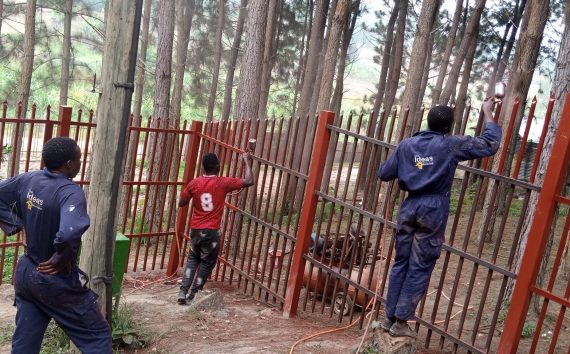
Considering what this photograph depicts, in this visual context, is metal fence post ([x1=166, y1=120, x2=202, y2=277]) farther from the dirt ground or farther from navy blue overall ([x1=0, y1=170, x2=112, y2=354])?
navy blue overall ([x1=0, y1=170, x2=112, y2=354])

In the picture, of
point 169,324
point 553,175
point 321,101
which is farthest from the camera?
point 321,101

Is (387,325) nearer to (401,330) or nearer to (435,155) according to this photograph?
(401,330)

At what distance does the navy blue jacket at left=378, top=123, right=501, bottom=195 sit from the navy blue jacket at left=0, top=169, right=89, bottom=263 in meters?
2.60

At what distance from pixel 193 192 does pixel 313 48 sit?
468 inches

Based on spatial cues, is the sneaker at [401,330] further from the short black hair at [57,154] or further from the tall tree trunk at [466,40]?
the tall tree trunk at [466,40]

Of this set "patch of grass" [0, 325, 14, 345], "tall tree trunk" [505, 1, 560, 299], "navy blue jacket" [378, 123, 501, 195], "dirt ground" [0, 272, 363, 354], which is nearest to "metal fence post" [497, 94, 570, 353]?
"navy blue jacket" [378, 123, 501, 195]

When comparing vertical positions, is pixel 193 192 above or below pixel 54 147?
below

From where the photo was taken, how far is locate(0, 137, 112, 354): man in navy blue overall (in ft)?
12.5

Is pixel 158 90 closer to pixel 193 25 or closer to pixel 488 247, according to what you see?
pixel 488 247

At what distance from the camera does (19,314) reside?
402cm

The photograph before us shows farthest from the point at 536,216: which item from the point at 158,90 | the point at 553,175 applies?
the point at 158,90

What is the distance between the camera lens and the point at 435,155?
4.56m

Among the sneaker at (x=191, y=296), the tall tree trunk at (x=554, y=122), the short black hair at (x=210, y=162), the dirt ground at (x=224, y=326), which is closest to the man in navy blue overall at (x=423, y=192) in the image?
the dirt ground at (x=224, y=326)

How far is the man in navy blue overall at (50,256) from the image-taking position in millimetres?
3805
